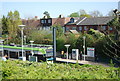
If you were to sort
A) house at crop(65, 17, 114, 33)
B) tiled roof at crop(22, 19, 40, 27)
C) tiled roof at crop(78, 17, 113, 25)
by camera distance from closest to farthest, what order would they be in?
tiled roof at crop(78, 17, 113, 25) → house at crop(65, 17, 114, 33) → tiled roof at crop(22, 19, 40, 27)

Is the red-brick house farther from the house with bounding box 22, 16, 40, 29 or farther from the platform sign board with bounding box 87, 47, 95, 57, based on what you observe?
the platform sign board with bounding box 87, 47, 95, 57

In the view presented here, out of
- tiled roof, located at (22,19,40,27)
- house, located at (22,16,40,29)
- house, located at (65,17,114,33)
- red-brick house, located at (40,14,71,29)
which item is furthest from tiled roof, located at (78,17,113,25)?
tiled roof, located at (22,19,40,27)

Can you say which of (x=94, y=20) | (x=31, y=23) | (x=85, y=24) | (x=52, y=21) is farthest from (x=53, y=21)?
(x=94, y=20)

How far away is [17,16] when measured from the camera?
20.6 metres

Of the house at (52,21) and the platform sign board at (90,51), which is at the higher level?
the house at (52,21)

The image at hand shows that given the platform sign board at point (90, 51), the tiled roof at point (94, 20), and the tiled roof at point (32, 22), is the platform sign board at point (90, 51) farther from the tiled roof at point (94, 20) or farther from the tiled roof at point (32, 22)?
the tiled roof at point (32, 22)

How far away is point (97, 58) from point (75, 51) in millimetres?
1680

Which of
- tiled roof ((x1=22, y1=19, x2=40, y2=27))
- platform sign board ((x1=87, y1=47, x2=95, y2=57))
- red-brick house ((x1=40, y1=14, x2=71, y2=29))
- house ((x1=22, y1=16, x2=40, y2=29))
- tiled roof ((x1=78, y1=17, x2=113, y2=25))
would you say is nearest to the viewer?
platform sign board ((x1=87, y1=47, x2=95, y2=57))

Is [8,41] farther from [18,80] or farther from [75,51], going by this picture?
[18,80]

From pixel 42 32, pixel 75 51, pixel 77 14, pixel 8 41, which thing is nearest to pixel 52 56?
pixel 75 51

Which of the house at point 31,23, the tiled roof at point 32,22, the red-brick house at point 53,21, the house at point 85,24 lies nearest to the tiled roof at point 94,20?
the house at point 85,24

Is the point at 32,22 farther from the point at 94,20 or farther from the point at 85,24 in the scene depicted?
the point at 94,20

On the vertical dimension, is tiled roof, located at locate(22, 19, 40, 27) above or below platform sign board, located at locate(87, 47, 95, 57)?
above

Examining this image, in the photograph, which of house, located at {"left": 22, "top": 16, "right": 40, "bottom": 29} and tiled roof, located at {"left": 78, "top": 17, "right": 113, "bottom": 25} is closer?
tiled roof, located at {"left": 78, "top": 17, "right": 113, "bottom": 25}
